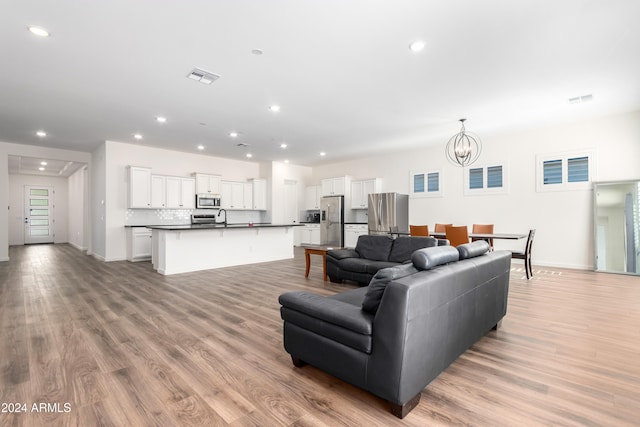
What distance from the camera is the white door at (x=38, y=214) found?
1171 cm

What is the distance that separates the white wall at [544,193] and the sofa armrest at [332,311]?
6.20 m

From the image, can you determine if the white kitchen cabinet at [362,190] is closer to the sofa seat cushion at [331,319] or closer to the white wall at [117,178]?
the white wall at [117,178]

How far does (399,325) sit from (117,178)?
8.00 m

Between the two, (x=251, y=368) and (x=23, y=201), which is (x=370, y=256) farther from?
(x=23, y=201)

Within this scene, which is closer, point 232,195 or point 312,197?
point 232,195

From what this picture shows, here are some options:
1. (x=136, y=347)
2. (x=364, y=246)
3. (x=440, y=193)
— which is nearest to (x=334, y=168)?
(x=440, y=193)

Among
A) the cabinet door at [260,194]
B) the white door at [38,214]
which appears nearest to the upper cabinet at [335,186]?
the cabinet door at [260,194]

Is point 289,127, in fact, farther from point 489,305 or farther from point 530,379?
point 530,379

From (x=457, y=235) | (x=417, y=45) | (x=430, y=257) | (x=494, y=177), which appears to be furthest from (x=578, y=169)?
(x=430, y=257)

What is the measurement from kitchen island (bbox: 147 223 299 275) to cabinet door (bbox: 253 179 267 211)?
8.65 ft

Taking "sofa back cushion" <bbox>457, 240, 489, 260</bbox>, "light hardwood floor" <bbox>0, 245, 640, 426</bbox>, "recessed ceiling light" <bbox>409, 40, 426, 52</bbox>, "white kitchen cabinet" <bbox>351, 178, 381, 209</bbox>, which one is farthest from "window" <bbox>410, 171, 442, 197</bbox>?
"sofa back cushion" <bbox>457, 240, 489, 260</bbox>

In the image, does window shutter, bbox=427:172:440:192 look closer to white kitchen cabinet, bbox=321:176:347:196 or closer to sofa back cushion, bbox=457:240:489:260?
white kitchen cabinet, bbox=321:176:347:196

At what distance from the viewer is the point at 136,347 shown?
2.60 m

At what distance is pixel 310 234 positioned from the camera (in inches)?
422
